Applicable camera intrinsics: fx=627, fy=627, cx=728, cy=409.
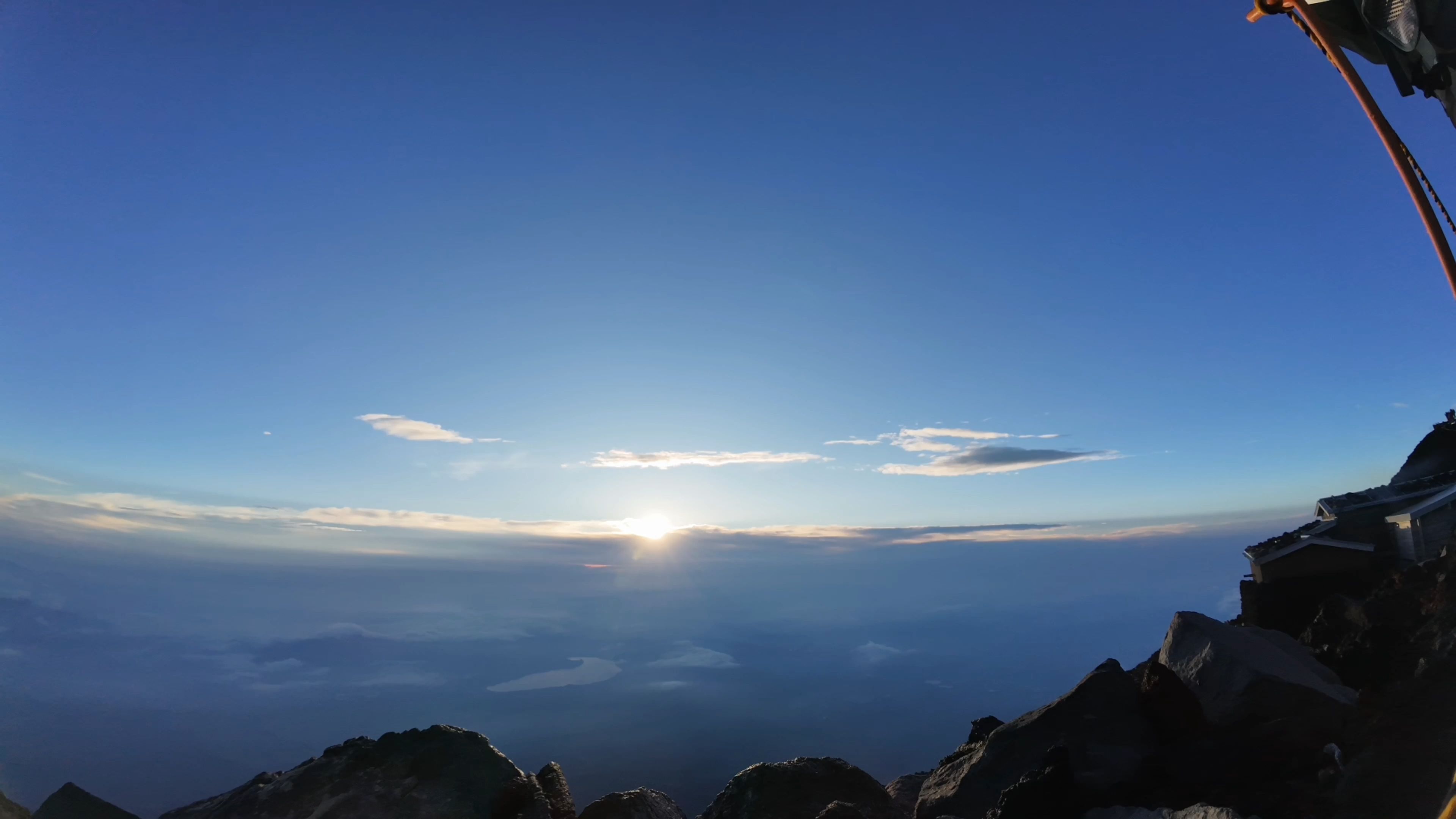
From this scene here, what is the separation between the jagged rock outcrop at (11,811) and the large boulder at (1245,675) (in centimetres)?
2424

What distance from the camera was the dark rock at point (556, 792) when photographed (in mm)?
12430

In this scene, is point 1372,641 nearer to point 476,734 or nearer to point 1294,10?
point 1294,10

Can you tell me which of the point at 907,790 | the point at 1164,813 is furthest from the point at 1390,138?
the point at 907,790

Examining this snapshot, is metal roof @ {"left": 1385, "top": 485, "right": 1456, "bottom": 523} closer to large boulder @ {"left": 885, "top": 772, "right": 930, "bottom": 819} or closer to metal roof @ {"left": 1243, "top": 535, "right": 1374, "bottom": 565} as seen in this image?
metal roof @ {"left": 1243, "top": 535, "right": 1374, "bottom": 565}

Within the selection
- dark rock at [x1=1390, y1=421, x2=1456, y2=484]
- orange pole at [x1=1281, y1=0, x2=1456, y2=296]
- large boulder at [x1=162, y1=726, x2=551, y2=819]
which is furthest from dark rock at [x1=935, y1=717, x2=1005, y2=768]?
dark rock at [x1=1390, y1=421, x2=1456, y2=484]

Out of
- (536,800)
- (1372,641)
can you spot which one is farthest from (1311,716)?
(536,800)

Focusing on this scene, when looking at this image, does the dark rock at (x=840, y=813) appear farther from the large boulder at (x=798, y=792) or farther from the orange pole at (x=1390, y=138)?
the orange pole at (x=1390, y=138)

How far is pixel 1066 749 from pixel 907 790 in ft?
28.4

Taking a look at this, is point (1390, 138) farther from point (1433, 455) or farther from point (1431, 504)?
point (1433, 455)

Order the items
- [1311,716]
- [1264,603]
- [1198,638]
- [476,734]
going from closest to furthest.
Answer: [1311,716]
[476,734]
[1198,638]
[1264,603]

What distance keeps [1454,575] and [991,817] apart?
1339 cm

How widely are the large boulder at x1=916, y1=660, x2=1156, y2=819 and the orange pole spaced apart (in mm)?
10015

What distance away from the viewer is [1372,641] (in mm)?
14008

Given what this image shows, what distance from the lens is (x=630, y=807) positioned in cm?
1198
